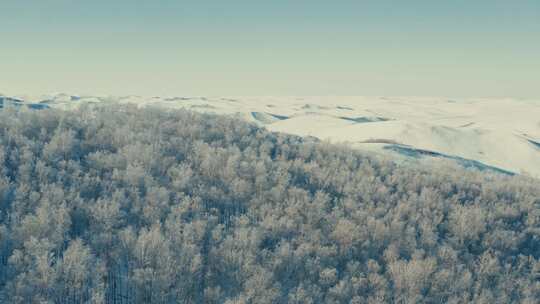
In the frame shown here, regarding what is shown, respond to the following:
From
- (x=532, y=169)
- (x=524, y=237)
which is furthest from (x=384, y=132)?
(x=524, y=237)

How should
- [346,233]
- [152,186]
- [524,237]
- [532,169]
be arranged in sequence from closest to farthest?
[346,233], [152,186], [524,237], [532,169]

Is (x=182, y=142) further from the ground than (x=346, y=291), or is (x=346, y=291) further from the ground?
(x=182, y=142)

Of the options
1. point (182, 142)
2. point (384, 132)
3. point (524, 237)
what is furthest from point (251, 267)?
point (384, 132)

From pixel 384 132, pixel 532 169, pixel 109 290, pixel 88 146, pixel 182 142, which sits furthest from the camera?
pixel 384 132

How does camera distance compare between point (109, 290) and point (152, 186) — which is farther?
point (152, 186)

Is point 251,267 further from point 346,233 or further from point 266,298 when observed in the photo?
point 346,233

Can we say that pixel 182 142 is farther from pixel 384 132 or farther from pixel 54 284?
pixel 384 132
